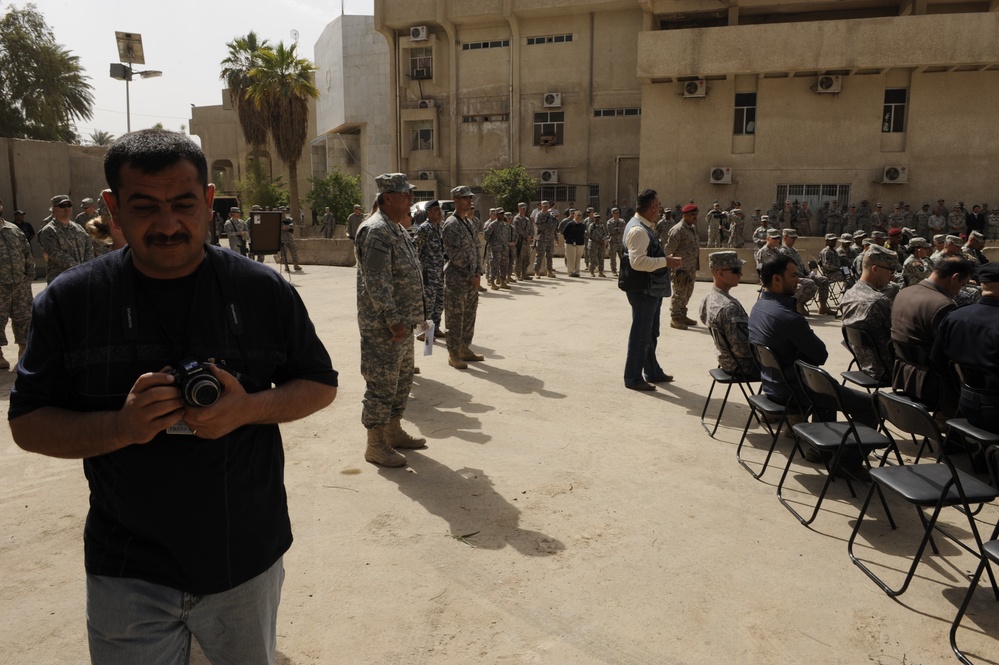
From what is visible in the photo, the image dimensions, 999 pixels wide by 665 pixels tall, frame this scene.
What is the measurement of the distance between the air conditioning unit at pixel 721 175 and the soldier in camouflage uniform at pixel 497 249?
13.3 meters

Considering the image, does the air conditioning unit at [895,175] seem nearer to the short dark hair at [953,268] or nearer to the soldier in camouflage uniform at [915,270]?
the soldier in camouflage uniform at [915,270]

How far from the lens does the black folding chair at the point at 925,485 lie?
3.07 m

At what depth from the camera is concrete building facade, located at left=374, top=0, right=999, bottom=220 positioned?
23531 mm

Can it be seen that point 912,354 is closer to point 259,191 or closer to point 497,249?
point 497,249

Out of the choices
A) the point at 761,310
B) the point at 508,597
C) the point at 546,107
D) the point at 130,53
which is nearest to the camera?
the point at 508,597

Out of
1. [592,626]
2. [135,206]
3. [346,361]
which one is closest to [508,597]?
[592,626]

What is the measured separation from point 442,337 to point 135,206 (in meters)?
8.25

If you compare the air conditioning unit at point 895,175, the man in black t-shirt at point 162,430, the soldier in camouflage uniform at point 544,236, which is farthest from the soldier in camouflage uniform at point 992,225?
the man in black t-shirt at point 162,430

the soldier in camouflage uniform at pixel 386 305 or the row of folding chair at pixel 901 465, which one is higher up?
the soldier in camouflage uniform at pixel 386 305

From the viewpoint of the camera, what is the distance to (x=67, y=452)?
1.42 m

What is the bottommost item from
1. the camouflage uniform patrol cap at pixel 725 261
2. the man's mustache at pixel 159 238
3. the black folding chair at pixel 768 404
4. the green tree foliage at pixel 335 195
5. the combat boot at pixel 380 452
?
the combat boot at pixel 380 452

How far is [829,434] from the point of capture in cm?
400

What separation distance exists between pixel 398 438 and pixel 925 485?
3.34 meters

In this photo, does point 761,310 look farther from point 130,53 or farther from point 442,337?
point 130,53
